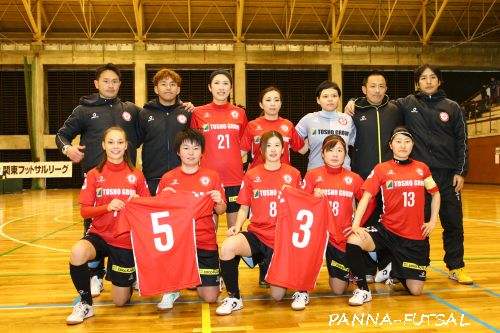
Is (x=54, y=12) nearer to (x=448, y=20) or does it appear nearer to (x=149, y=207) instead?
(x=448, y=20)

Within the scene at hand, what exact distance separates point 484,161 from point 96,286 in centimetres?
2120

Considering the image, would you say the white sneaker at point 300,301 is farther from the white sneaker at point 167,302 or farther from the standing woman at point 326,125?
the standing woman at point 326,125

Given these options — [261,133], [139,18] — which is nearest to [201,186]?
[261,133]

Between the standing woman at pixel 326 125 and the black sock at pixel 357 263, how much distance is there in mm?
1021

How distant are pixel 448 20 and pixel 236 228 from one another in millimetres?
21688

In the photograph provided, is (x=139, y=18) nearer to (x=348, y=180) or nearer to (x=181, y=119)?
(x=181, y=119)

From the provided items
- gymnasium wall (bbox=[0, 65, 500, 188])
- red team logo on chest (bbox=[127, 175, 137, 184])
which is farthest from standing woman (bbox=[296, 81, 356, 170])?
gymnasium wall (bbox=[0, 65, 500, 188])

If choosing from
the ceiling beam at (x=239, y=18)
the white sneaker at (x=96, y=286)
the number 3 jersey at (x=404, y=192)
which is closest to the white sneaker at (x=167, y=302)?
the white sneaker at (x=96, y=286)

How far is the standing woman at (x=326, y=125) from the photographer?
Result: 15.9ft

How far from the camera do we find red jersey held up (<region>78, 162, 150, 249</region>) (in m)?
4.07

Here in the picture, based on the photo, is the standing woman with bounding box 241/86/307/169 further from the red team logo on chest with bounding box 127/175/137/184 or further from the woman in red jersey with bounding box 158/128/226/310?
the red team logo on chest with bounding box 127/175/137/184

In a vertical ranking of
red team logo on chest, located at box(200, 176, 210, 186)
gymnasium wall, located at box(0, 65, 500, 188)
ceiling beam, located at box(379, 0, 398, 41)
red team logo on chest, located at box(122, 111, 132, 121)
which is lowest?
red team logo on chest, located at box(200, 176, 210, 186)

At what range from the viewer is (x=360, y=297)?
393 cm

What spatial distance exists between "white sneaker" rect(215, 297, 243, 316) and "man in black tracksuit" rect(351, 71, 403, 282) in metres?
1.68
